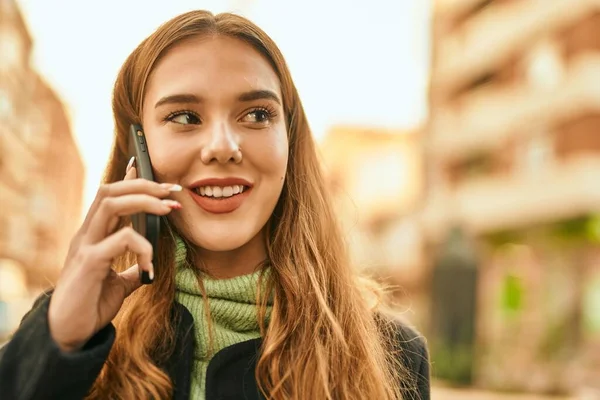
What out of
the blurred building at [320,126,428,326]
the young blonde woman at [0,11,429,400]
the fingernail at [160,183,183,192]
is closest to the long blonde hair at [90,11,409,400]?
the young blonde woman at [0,11,429,400]

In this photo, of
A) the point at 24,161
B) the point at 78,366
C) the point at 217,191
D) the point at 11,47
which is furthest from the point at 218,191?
the point at 11,47

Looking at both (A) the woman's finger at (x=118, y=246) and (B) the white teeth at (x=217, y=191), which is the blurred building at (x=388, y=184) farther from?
(A) the woman's finger at (x=118, y=246)

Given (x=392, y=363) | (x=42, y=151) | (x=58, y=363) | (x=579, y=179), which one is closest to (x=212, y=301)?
(x=58, y=363)

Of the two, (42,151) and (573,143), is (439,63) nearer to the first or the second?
(573,143)

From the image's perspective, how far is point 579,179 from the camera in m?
16.5

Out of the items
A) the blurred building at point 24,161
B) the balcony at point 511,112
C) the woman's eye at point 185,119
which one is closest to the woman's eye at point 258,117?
the woman's eye at point 185,119

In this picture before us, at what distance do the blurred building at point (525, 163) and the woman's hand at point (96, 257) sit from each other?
39.1 feet

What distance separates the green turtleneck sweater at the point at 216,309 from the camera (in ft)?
5.32

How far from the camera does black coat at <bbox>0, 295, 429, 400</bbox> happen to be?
1.37 metres

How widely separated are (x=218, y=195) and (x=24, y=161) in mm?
7540

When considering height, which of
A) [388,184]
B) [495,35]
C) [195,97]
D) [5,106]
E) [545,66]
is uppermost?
[495,35]

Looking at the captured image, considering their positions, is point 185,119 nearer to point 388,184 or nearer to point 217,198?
point 217,198

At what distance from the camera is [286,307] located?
168cm

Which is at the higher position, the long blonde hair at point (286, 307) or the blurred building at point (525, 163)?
the blurred building at point (525, 163)
